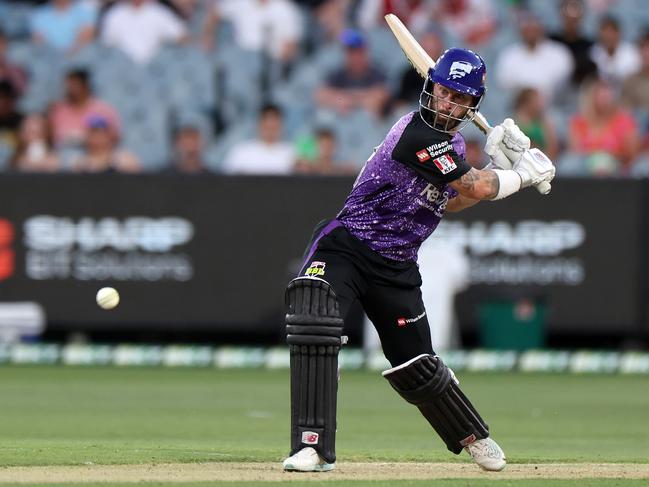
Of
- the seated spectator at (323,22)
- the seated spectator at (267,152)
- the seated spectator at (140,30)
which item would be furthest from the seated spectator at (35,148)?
the seated spectator at (323,22)

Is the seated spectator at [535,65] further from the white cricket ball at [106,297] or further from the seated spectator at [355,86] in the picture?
the white cricket ball at [106,297]

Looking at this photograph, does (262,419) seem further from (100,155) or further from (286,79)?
(286,79)

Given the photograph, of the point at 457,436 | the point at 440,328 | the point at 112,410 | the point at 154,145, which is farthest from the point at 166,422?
the point at 154,145

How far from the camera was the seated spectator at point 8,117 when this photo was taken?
1458 centimetres

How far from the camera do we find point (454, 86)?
6.45 m

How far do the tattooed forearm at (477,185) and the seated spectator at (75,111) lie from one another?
8.65 m

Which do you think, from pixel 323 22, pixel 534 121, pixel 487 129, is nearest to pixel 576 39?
pixel 534 121

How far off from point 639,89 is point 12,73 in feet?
21.2

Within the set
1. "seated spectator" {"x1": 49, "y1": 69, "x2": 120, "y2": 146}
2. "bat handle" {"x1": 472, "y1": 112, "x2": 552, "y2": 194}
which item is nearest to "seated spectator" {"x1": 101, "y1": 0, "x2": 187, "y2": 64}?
"seated spectator" {"x1": 49, "y1": 69, "x2": 120, "y2": 146}

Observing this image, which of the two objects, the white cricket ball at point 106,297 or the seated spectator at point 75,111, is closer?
the white cricket ball at point 106,297

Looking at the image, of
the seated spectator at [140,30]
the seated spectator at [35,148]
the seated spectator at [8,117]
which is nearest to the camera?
the seated spectator at [35,148]

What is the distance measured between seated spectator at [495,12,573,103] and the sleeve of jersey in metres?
9.00

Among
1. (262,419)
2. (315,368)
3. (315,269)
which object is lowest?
(262,419)

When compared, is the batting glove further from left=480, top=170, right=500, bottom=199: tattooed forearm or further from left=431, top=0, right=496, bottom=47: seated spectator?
left=431, top=0, right=496, bottom=47: seated spectator
